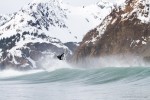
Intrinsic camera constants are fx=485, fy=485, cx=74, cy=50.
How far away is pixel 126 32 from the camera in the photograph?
13362 cm

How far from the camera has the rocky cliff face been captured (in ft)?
408

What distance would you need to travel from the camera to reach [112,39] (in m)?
142

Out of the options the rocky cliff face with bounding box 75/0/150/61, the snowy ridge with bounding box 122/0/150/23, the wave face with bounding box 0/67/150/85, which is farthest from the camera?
the snowy ridge with bounding box 122/0/150/23

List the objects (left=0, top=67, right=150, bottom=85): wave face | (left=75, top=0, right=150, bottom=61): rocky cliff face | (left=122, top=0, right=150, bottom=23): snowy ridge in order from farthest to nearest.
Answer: (left=122, top=0, right=150, bottom=23): snowy ridge
(left=75, top=0, right=150, bottom=61): rocky cliff face
(left=0, top=67, right=150, bottom=85): wave face

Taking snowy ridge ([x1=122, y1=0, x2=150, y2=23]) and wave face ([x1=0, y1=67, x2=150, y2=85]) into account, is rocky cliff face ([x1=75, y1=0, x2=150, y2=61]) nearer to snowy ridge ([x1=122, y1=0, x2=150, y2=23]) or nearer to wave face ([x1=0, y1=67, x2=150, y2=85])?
snowy ridge ([x1=122, y1=0, x2=150, y2=23])

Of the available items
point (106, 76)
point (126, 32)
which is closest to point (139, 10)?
point (126, 32)

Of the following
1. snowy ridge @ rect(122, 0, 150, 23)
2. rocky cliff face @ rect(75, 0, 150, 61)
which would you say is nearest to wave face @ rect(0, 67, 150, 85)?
rocky cliff face @ rect(75, 0, 150, 61)

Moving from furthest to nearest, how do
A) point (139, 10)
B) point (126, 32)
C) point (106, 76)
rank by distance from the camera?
point (139, 10) → point (126, 32) → point (106, 76)

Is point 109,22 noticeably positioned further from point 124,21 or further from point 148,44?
point 148,44

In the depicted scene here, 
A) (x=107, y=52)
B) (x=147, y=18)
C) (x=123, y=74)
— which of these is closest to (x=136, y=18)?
(x=147, y=18)

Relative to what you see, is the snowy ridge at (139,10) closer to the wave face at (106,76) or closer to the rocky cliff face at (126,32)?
the rocky cliff face at (126,32)

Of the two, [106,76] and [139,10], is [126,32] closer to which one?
[139,10]

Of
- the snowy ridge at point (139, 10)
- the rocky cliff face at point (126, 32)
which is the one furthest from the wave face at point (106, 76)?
the snowy ridge at point (139, 10)

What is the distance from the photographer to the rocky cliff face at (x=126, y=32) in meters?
124
